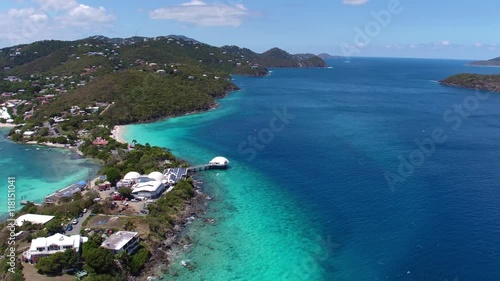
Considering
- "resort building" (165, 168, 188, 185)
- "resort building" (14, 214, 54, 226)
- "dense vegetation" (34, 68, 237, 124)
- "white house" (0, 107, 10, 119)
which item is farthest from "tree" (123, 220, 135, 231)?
"white house" (0, 107, 10, 119)

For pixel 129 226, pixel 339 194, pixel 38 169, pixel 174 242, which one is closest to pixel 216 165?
pixel 339 194

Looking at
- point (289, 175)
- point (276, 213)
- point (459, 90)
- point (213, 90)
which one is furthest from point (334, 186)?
point (459, 90)

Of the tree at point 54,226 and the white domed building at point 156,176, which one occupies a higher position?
the white domed building at point 156,176

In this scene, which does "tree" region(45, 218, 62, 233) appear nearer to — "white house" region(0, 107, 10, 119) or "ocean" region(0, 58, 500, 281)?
"ocean" region(0, 58, 500, 281)

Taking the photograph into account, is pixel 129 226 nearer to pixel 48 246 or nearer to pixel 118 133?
pixel 48 246

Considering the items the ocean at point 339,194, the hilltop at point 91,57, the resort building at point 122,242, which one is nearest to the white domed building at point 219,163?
the ocean at point 339,194

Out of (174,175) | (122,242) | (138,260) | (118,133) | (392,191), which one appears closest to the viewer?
(138,260)

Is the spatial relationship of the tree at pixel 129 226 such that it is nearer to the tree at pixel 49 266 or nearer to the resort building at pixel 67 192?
the tree at pixel 49 266
